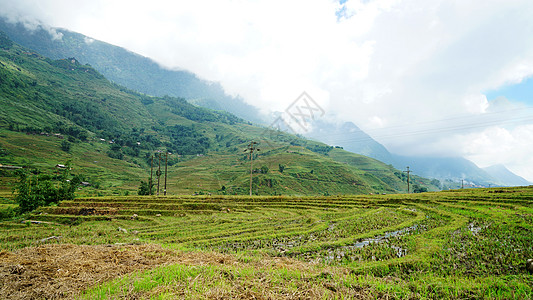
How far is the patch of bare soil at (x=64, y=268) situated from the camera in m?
6.02

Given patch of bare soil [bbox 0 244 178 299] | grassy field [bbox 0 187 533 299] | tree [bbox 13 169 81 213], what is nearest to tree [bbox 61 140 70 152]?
tree [bbox 13 169 81 213]

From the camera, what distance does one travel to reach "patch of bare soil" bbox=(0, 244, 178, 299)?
19.8 feet

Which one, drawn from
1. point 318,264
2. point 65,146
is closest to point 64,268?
point 318,264

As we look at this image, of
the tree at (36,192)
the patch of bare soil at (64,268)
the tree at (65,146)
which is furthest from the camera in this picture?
the tree at (65,146)

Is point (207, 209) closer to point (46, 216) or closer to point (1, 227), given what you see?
point (46, 216)

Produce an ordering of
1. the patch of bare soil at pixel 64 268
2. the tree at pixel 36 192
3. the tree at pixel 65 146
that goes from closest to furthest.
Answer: the patch of bare soil at pixel 64 268 < the tree at pixel 36 192 < the tree at pixel 65 146

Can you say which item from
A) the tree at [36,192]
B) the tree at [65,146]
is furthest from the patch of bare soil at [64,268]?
the tree at [65,146]

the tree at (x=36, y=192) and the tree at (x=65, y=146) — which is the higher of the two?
the tree at (x=65, y=146)

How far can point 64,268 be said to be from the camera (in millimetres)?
7426

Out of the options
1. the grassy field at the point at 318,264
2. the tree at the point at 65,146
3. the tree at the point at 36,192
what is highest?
the tree at the point at 65,146

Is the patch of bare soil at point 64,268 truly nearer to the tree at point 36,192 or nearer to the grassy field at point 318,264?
the grassy field at point 318,264

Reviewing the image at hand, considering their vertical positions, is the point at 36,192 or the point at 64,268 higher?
the point at 64,268

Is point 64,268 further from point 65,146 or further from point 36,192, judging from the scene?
point 65,146

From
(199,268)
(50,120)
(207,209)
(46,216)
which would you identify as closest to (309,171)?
(207,209)
